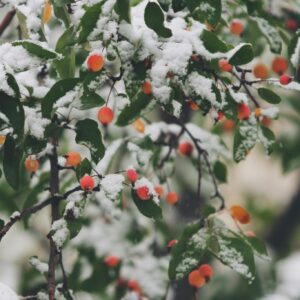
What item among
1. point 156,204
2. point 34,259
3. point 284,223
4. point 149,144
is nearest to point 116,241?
point 149,144

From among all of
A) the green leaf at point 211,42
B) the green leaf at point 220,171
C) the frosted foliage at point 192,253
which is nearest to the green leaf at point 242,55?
the green leaf at point 211,42

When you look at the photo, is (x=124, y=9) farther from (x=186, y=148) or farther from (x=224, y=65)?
(x=186, y=148)

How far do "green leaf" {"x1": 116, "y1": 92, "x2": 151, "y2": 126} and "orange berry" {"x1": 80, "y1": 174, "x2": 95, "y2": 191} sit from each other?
28 centimetres

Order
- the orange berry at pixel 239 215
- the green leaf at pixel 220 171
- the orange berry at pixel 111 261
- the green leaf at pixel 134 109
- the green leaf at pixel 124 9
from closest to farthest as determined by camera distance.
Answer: the green leaf at pixel 124 9 → the green leaf at pixel 134 109 → the orange berry at pixel 239 215 → the green leaf at pixel 220 171 → the orange berry at pixel 111 261

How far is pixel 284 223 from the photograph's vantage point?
3.63m

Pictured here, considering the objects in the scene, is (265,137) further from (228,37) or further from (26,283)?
(26,283)

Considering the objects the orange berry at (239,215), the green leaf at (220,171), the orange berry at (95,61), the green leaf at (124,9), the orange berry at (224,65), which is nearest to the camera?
the green leaf at (124,9)

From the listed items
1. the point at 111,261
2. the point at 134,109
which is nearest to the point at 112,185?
the point at 134,109

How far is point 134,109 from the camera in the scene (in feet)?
4.70

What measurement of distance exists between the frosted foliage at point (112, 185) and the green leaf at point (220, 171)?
667 millimetres

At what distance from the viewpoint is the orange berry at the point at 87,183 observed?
3.83ft

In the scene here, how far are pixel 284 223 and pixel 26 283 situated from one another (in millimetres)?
1770

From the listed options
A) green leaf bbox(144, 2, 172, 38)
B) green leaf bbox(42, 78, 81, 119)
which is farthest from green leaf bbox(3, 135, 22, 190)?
green leaf bbox(144, 2, 172, 38)

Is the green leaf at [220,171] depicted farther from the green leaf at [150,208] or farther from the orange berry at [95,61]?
the orange berry at [95,61]
